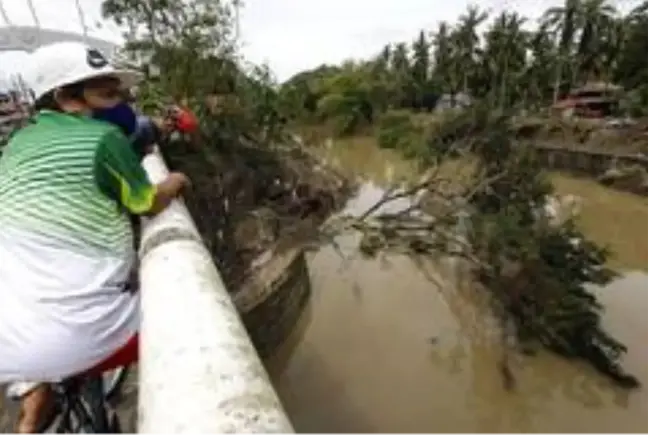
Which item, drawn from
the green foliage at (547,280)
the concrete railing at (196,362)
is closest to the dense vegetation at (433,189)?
the green foliage at (547,280)

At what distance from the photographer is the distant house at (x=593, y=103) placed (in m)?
28.8

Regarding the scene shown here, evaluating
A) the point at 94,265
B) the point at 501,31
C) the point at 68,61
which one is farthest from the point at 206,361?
the point at 501,31

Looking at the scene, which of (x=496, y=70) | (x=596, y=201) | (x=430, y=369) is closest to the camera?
(x=430, y=369)

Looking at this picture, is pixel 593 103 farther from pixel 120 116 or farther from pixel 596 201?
pixel 120 116

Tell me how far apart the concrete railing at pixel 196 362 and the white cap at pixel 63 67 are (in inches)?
19.7

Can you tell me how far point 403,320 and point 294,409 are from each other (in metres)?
2.97

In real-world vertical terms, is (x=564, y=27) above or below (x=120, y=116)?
below

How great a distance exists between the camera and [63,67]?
5.39 feet

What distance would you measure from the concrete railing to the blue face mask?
525 mm

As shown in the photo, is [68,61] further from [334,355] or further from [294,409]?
[334,355]

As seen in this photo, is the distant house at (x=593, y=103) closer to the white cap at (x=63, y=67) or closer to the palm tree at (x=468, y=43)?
the palm tree at (x=468, y=43)

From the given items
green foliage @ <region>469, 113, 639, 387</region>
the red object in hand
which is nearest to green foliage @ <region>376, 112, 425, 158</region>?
green foliage @ <region>469, 113, 639, 387</region>

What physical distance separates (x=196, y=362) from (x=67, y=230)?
0.73 meters

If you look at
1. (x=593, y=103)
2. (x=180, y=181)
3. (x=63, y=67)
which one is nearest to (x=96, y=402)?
(x=180, y=181)
